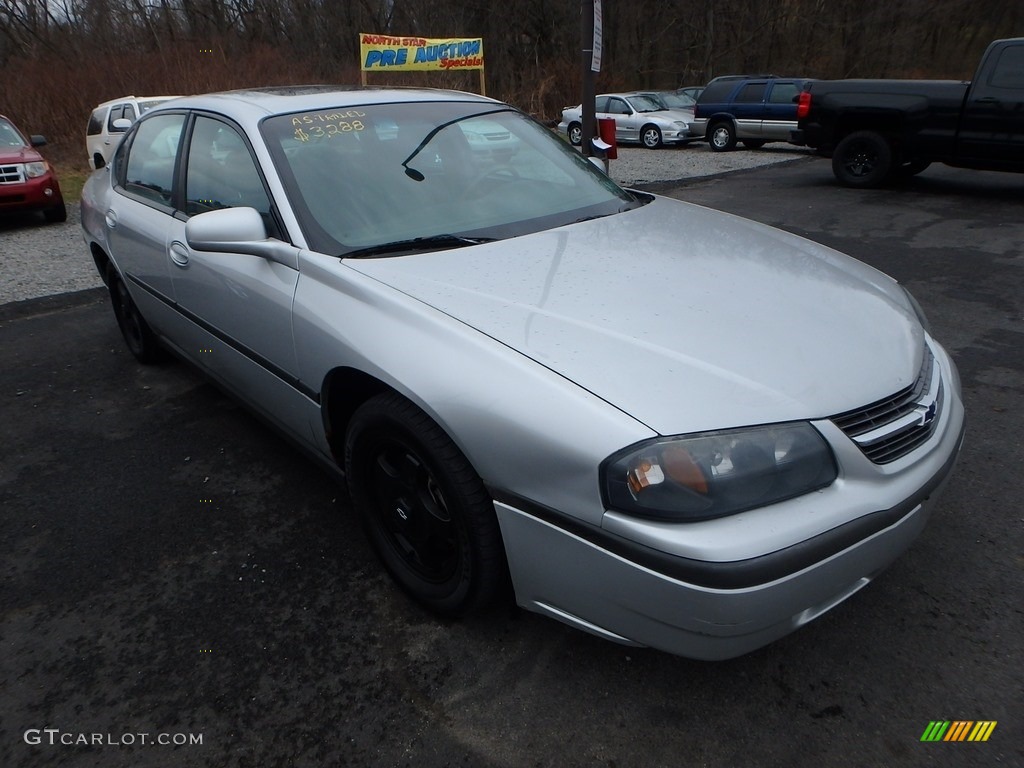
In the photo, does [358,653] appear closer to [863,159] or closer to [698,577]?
[698,577]

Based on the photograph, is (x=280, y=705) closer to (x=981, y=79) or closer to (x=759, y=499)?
(x=759, y=499)

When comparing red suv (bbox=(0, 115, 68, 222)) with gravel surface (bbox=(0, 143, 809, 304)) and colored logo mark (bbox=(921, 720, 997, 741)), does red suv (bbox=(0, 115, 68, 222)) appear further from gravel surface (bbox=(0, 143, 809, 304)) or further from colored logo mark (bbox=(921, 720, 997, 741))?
colored logo mark (bbox=(921, 720, 997, 741))

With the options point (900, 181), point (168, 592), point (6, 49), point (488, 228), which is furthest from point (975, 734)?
point (6, 49)

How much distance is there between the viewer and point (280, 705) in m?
2.08

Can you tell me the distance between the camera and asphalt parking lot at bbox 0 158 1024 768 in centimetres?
194

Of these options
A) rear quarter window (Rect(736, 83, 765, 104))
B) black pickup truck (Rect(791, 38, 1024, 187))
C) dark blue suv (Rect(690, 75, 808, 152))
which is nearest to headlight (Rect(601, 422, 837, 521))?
black pickup truck (Rect(791, 38, 1024, 187))

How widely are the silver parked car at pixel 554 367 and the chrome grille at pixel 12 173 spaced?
6817mm

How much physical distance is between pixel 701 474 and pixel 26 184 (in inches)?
379

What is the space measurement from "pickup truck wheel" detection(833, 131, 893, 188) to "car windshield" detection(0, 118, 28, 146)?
10713 millimetres

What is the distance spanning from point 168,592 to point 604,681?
60.2 inches

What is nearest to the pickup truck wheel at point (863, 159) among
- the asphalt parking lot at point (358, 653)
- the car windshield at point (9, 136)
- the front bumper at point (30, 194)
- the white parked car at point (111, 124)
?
the asphalt parking lot at point (358, 653)

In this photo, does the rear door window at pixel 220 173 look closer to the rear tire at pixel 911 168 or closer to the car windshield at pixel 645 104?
the rear tire at pixel 911 168

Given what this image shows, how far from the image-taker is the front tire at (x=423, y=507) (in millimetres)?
2002

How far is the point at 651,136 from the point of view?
55.5ft
